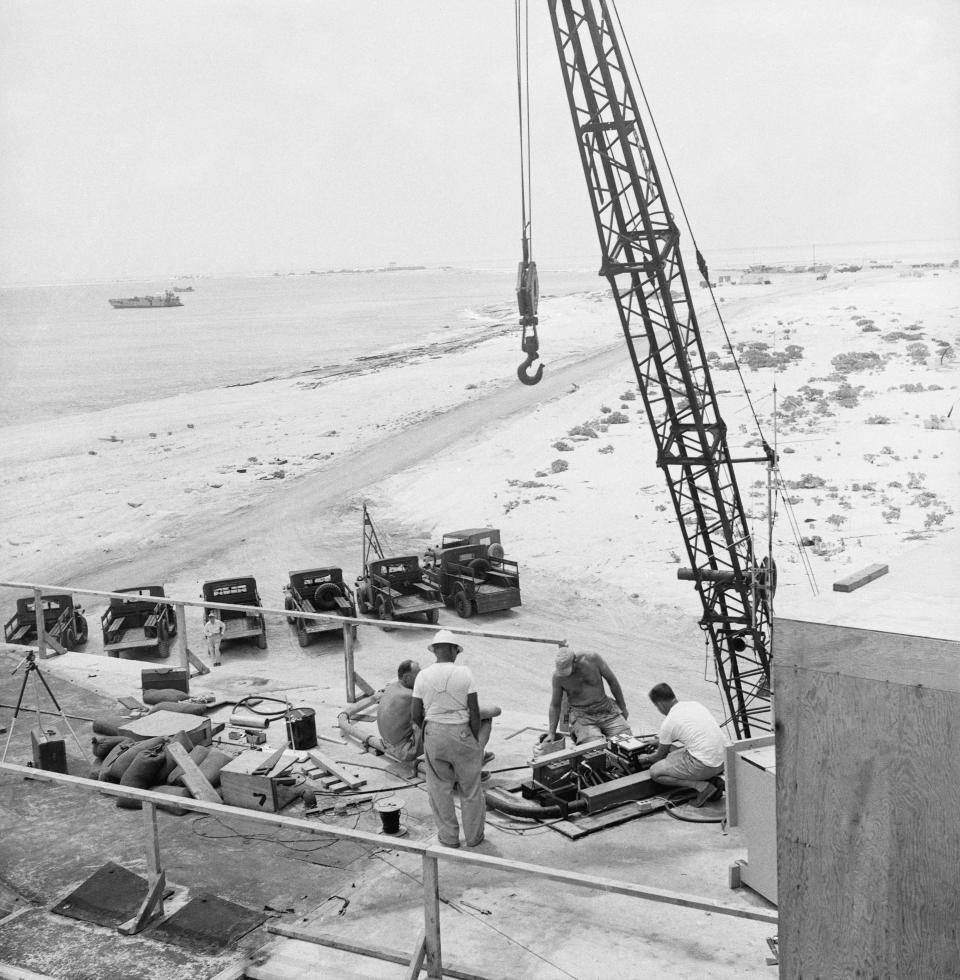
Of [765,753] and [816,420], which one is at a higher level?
[765,753]

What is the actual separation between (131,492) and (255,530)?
8.67 meters

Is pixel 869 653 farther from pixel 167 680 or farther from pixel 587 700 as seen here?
pixel 167 680

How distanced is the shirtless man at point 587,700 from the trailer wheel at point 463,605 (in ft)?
32.1

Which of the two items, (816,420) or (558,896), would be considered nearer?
(558,896)

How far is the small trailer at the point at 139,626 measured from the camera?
17625 millimetres

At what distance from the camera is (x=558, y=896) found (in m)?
6.54

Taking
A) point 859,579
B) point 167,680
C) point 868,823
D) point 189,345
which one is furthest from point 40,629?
point 189,345

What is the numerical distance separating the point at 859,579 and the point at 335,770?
21.1 feet

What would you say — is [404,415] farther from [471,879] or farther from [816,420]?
[471,879]

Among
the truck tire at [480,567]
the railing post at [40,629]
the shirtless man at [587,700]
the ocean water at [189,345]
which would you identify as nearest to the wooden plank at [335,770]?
the shirtless man at [587,700]

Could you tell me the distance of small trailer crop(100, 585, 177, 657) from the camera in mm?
17625

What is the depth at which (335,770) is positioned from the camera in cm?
911

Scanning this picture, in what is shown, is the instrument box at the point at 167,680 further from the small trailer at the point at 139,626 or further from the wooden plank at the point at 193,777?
the small trailer at the point at 139,626

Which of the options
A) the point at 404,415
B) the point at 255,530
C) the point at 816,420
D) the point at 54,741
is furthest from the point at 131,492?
the point at 54,741
